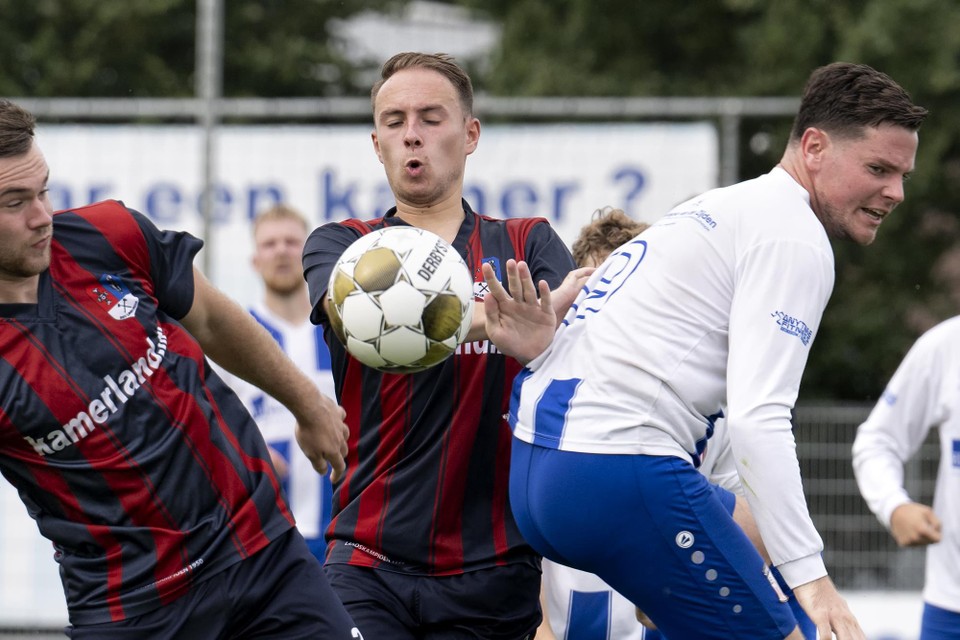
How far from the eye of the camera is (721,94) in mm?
14164

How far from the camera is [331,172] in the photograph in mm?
8836

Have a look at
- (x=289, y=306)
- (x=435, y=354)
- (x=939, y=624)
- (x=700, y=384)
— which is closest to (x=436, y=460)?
(x=435, y=354)

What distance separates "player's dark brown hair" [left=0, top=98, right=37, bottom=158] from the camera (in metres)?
3.57

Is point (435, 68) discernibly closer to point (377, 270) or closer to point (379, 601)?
point (377, 270)

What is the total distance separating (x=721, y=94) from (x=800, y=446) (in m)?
6.17

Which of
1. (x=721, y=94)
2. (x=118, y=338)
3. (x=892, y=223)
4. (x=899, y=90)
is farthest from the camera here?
(x=721, y=94)

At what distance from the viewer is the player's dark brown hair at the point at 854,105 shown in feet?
12.7

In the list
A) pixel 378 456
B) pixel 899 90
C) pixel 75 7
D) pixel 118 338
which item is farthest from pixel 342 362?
pixel 75 7

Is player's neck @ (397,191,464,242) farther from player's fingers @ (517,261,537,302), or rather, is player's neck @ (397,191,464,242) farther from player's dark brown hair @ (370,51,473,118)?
player's fingers @ (517,261,537,302)

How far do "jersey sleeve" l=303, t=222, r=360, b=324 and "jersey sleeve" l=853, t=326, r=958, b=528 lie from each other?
297cm

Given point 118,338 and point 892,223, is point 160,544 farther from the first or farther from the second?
point 892,223

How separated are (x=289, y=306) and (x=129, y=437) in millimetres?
3737

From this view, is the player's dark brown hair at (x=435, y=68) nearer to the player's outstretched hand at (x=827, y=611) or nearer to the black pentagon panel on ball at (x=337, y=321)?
the black pentagon panel on ball at (x=337, y=321)

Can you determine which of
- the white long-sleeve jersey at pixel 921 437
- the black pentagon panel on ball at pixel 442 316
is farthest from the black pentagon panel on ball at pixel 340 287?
the white long-sleeve jersey at pixel 921 437
